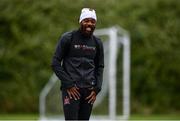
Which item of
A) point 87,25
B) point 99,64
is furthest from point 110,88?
point 87,25

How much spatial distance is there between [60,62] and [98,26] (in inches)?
646

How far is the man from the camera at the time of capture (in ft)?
23.9

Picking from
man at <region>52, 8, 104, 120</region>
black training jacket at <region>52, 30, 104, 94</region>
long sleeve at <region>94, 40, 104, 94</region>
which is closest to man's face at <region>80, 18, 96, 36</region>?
man at <region>52, 8, 104, 120</region>

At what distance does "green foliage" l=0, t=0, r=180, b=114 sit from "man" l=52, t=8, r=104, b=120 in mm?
15596

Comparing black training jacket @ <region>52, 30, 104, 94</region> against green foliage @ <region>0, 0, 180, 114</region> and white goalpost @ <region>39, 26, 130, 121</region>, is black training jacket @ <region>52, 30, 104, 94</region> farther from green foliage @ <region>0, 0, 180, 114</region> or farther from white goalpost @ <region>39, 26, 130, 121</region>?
green foliage @ <region>0, 0, 180, 114</region>

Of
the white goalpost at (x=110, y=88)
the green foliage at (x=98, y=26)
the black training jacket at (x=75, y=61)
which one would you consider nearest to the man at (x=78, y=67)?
the black training jacket at (x=75, y=61)

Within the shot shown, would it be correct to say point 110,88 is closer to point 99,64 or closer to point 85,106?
point 99,64

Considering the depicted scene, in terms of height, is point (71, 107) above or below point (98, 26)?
below

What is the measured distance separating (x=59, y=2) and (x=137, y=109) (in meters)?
4.72

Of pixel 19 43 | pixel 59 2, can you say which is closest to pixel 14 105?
pixel 19 43

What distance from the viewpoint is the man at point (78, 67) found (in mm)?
7277

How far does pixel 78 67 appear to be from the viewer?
732 centimetres

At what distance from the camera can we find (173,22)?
80.5 ft

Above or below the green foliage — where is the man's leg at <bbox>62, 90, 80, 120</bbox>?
below
